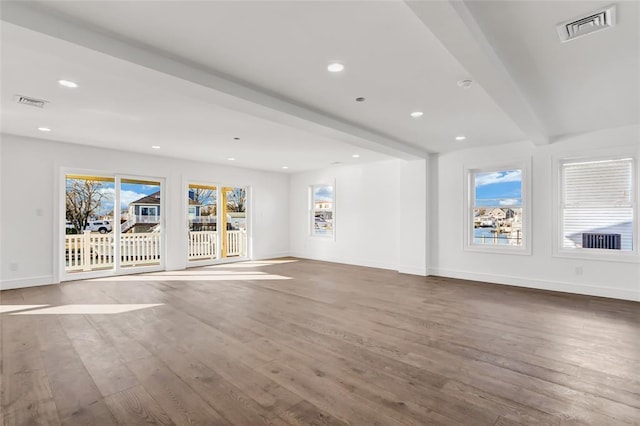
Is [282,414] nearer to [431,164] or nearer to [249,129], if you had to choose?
[249,129]

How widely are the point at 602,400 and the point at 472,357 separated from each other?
83 cm

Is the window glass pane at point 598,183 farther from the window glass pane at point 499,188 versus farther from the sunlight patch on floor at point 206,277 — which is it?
the sunlight patch on floor at point 206,277

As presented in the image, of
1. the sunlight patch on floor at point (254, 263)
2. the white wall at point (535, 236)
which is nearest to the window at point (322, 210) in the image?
the sunlight patch on floor at point (254, 263)

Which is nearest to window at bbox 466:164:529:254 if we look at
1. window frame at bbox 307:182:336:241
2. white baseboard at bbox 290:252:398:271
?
white baseboard at bbox 290:252:398:271

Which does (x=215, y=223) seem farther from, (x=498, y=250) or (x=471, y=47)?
(x=471, y=47)

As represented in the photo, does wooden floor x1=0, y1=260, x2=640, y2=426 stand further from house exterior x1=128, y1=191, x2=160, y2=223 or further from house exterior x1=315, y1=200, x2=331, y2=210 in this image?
house exterior x1=315, y1=200, x2=331, y2=210

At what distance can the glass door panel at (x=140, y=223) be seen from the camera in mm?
6590

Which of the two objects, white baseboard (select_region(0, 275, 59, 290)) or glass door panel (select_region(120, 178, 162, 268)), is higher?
glass door panel (select_region(120, 178, 162, 268))

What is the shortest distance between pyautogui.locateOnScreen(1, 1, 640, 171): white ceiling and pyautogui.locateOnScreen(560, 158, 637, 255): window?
0.68 m

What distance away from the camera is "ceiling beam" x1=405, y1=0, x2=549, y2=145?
1787mm

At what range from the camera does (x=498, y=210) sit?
19.0 feet

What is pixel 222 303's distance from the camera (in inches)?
172

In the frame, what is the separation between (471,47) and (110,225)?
691 centimetres

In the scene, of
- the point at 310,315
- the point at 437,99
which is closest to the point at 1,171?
the point at 310,315
